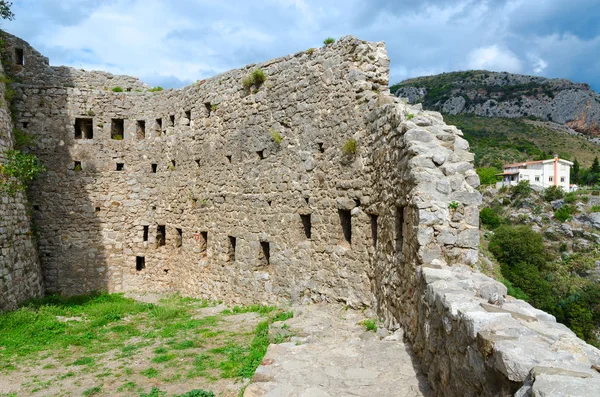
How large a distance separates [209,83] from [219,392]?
355 inches

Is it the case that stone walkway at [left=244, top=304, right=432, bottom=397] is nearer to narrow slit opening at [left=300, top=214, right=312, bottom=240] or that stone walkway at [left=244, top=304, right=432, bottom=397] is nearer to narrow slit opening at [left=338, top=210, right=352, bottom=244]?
narrow slit opening at [left=338, top=210, right=352, bottom=244]

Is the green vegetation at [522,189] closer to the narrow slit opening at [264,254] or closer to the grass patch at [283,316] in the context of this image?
the narrow slit opening at [264,254]

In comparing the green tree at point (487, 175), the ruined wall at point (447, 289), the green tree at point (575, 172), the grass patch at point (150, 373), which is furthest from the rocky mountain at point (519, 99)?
the grass patch at point (150, 373)

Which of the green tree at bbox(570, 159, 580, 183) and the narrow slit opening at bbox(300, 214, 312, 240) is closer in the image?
the narrow slit opening at bbox(300, 214, 312, 240)

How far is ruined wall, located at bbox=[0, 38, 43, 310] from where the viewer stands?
1068 centimetres

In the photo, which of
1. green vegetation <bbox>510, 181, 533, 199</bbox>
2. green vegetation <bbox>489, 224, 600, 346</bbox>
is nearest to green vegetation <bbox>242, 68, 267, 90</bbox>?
→ green vegetation <bbox>489, 224, 600, 346</bbox>

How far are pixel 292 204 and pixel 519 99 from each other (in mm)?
89202

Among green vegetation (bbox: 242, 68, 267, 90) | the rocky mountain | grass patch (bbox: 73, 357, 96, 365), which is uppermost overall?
the rocky mountain

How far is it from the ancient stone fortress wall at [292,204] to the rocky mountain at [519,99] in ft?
229

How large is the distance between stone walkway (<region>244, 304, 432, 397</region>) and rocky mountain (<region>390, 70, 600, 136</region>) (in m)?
75.4

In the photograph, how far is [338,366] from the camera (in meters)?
5.57

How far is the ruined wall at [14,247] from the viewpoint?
10.7m

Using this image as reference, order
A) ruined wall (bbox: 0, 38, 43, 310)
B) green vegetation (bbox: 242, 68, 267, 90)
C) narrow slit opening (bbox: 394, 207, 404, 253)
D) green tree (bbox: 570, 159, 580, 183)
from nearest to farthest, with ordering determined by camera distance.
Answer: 1. narrow slit opening (bbox: 394, 207, 404, 253)
2. ruined wall (bbox: 0, 38, 43, 310)
3. green vegetation (bbox: 242, 68, 267, 90)
4. green tree (bbox: 570, 159, 580, 183)

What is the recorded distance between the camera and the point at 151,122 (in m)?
14.7
